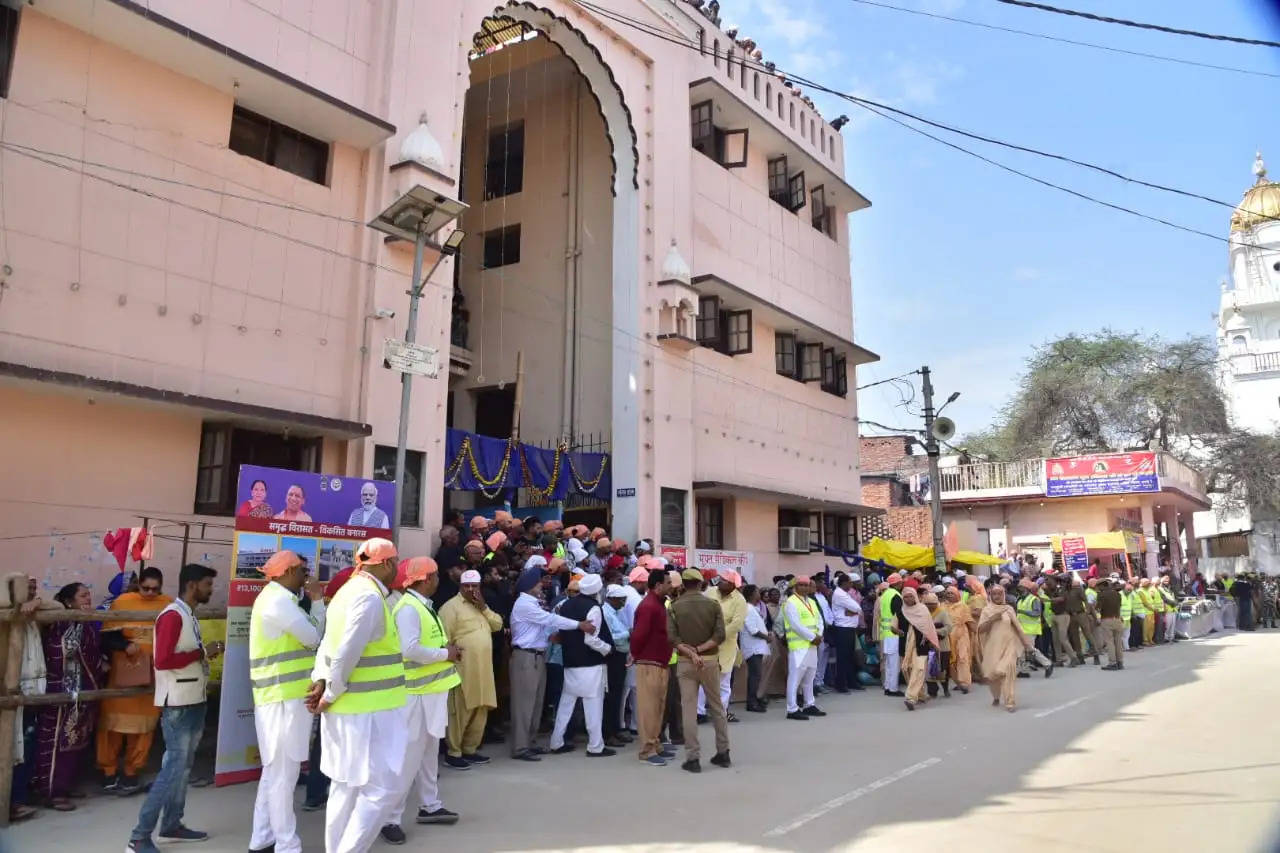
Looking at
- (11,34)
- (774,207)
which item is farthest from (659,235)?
(11,34)

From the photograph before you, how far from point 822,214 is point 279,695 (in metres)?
20.7

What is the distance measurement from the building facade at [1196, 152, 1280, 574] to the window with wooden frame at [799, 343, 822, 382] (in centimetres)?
2413

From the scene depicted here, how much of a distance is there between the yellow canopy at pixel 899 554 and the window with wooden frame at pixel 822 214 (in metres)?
8.39

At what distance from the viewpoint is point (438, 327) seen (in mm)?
12047

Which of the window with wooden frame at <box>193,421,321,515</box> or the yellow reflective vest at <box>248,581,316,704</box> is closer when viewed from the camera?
the yellow reflective vest at <box>248,581,316,704</box>

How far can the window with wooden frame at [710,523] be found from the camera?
1759cm

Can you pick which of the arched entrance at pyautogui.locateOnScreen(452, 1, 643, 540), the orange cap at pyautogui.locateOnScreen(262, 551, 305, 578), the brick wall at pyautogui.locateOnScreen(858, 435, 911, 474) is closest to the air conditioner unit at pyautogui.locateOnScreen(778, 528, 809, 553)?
the arched entrance at pyautogui.locateOnScreen(452, 1, 643, 540)

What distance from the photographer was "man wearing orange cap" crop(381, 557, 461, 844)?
19.7 ft

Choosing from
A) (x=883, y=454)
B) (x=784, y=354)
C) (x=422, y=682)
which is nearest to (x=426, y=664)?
(x=422, y=682)

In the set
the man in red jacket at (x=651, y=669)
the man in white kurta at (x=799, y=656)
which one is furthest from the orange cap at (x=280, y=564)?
the man in white kurta at (x=799, y=656)

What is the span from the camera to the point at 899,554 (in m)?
20.5

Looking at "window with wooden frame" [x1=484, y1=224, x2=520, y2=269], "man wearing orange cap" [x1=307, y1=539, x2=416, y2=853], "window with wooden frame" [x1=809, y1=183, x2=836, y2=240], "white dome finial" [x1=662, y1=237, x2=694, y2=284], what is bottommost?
"man wearing orange cap" [x1=307, y1=539, x2=416, y2=853]

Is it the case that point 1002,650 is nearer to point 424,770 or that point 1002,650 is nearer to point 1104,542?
point 424,770

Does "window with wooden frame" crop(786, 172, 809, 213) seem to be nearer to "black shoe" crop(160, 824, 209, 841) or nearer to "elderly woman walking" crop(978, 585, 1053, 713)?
"elderly woman walking" crop(978, 585, 1053, 713)
